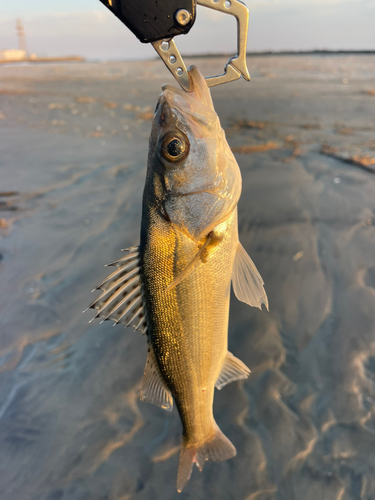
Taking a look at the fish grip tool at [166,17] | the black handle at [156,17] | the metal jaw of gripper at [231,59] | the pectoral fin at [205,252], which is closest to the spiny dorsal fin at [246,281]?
the pectoral fin at [205,252]

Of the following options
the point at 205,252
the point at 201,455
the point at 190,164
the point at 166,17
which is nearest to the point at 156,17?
the point at 166,17

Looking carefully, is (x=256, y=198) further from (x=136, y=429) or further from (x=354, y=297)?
(x=136, y=429)

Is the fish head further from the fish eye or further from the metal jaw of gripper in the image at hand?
the metal jaw of gripper

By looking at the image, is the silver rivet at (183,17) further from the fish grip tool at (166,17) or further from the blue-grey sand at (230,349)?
the blue-grey sand at (230,349)

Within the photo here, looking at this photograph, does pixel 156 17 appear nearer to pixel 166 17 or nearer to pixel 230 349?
pixel 166 17

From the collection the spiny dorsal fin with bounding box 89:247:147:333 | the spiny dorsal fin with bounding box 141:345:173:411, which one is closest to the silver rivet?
the spiny dorsal fin with bounding box 89:247:147:333

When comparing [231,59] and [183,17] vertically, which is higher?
[183,17]
